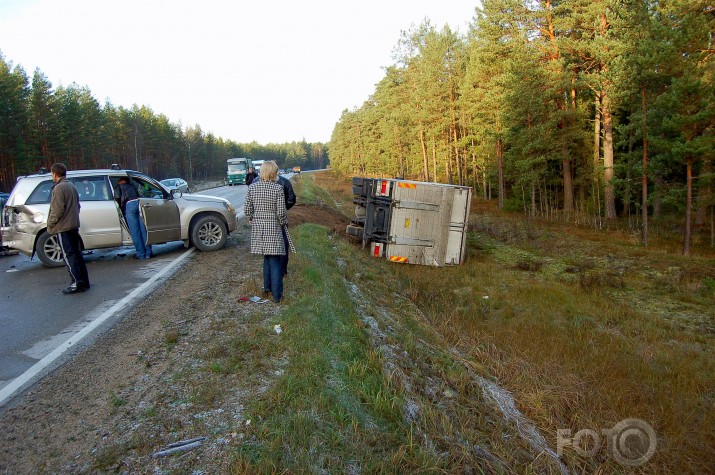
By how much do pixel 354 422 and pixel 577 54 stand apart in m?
22.2

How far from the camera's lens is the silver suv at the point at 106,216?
876cm

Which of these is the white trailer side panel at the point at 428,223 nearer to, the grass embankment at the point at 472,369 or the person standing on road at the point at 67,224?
the grass embankment at the point at 472,369

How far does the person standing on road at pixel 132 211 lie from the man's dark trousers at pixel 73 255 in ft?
7.24

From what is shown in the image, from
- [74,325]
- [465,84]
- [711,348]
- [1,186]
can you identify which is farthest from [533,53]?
[1,186]

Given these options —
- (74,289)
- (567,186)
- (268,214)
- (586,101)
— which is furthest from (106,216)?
(586,101)

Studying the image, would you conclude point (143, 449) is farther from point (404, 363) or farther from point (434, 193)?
point (434, 193)

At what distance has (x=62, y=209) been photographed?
683 centimetres

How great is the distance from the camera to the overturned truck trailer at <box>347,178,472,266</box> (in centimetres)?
1150

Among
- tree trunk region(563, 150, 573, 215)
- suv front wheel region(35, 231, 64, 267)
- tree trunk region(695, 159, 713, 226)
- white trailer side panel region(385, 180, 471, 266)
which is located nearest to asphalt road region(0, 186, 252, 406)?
suv front wheel region(35, 231, 64, 267)

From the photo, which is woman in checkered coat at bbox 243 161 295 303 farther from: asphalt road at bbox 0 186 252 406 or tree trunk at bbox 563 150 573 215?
→ tree trunk at bbox 563 150 573 215

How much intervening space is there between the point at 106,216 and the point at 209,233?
2.14 metres

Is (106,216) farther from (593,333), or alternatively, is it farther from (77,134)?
(77,134)

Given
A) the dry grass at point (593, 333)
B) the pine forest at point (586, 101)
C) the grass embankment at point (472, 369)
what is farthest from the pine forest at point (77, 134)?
the dry grass at point (593, 333)

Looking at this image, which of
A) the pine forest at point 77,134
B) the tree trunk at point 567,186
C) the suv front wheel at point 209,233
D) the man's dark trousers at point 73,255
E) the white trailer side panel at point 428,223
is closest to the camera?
the man's dark trousers at point 73,255
